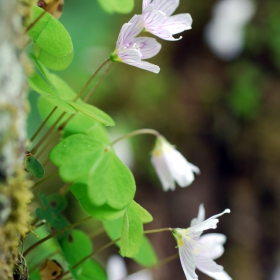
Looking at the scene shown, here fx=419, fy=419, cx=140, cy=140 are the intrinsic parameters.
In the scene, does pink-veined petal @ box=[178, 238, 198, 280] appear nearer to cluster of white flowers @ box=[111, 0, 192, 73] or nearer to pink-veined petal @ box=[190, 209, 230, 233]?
pink-veined petal @ box=[190, 209, 230, 233]

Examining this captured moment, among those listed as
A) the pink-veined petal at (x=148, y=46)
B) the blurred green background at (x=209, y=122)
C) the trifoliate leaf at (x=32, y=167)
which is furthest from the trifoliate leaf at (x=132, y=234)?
the blurred green background at (x=209, y=122)

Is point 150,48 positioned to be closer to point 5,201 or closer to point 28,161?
point 28,161

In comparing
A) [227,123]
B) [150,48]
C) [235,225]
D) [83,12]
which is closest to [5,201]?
[150,48]

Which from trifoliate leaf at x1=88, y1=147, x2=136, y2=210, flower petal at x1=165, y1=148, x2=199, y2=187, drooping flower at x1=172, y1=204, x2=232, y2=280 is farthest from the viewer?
flower petal at x1=165, y1=148, x2=199, y2=187

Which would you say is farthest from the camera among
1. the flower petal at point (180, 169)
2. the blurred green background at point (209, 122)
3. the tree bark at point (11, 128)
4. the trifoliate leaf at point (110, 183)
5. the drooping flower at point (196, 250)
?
the blurred green background at point (209, 122)

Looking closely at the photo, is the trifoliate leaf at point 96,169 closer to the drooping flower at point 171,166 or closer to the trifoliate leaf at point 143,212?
the trifoliate leaf at point 143,212

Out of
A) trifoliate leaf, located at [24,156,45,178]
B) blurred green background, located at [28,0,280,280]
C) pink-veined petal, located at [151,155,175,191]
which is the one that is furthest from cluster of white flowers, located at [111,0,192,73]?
blurred green background, located at [28,0,280,280]
